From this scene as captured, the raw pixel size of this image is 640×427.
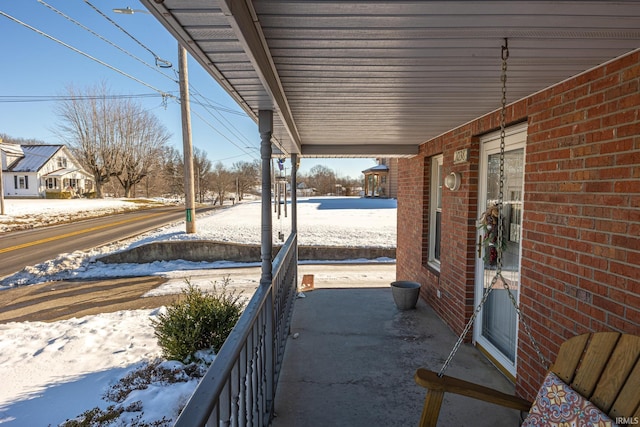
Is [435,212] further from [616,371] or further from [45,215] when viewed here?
[45,215]

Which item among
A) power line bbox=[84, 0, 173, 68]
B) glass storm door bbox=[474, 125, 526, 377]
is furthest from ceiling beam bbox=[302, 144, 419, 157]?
power line bbox=[84, 0, 173, 68]

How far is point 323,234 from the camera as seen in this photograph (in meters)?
13.6

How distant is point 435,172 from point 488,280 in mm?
2112

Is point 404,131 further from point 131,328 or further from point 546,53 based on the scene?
point 131,328

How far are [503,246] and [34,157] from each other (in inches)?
1913

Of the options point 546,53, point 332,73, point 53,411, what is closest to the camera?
→ point 546,53

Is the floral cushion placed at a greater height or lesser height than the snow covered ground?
greater

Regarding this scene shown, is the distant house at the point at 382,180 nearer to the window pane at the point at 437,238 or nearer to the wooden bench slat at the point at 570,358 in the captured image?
the window pane at the point at 437,238

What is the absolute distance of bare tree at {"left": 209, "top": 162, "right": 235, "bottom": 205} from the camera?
4296cm

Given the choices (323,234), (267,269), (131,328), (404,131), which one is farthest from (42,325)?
(323,234)

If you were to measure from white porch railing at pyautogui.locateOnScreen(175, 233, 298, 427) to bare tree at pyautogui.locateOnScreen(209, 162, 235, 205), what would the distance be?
40.4 meters

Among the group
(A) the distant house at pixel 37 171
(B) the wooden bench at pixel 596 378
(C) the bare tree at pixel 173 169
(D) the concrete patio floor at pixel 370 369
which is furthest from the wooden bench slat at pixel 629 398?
(C) the bare tree at pixel 173 169

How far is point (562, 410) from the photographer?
1747mm

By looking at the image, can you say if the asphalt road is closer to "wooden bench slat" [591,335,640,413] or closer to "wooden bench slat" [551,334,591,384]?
"wooden bench slat" [551,334,591,384]
